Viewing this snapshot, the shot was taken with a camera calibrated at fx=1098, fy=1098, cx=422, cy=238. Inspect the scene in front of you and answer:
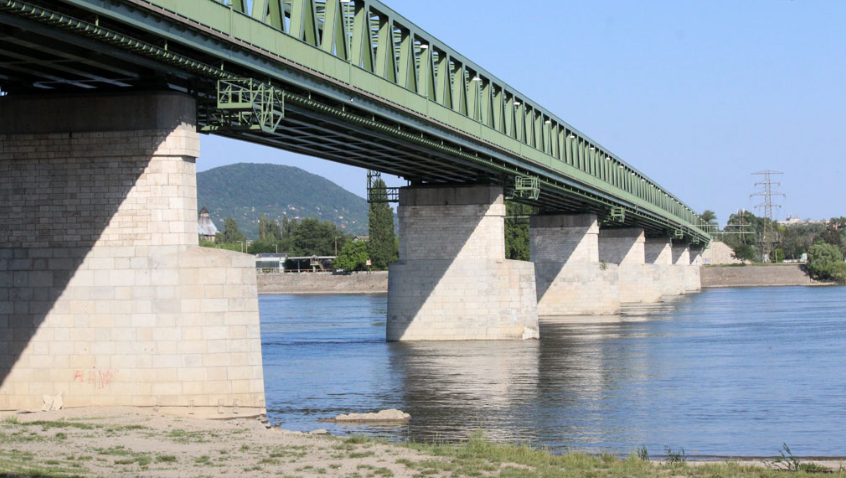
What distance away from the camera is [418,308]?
60188mm

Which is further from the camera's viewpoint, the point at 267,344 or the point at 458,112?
the point at 267,344

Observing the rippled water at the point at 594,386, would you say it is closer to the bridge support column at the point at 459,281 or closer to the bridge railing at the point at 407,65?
the bridge support column at the point at 459,281

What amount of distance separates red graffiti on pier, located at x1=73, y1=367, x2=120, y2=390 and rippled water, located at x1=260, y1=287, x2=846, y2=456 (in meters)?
4.96

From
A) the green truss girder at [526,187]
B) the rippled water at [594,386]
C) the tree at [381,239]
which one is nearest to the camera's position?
the rippled water at [594,386]

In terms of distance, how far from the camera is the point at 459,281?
5959cm

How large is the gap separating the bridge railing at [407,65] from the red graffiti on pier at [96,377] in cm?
912

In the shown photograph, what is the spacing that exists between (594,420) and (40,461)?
55.2ft

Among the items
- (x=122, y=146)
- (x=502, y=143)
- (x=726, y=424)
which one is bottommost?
(x=726, y=424)

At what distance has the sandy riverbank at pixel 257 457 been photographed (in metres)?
19.1

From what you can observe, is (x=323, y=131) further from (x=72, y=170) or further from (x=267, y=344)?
(x=267, y=344)

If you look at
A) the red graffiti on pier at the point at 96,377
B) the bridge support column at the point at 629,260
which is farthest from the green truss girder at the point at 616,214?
the red graffiti on pier at the point at 96,377

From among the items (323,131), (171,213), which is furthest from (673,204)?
(171,213)

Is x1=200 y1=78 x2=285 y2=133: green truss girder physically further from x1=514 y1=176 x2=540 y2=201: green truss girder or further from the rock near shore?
x1=514 y1=176 x2=540 y2=201: green truss girder

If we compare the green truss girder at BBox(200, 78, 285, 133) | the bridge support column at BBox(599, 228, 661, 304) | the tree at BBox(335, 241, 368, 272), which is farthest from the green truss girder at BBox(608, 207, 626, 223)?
the tree at BBox(335, 241, 368, 272)
